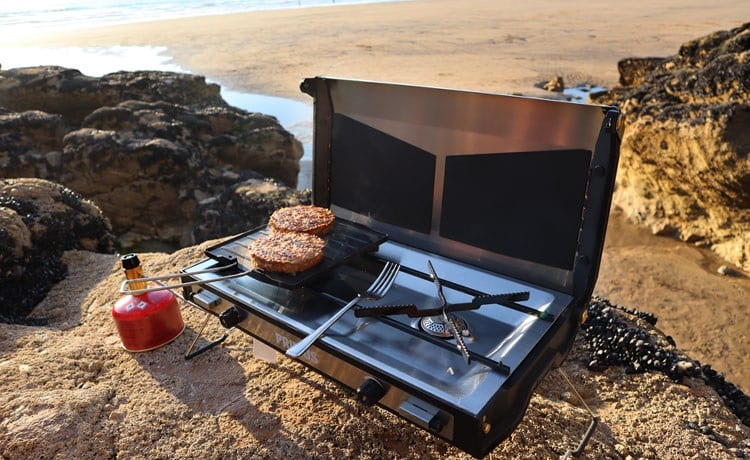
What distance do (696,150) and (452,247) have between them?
5.67m

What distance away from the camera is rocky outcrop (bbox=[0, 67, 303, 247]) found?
6934 millimetres

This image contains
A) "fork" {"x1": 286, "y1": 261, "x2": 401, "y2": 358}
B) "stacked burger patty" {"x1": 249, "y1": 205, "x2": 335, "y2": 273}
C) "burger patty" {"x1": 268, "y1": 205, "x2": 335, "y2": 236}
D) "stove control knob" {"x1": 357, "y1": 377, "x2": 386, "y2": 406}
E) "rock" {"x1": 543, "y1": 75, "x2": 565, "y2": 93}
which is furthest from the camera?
"rock" {"x1": 543, "y1": 75, "x2": 565, "y2": 93}

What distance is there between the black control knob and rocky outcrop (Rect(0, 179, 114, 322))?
2623 mm

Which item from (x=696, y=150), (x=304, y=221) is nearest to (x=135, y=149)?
(x=304, y=221)

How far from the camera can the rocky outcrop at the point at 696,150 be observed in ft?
21.3

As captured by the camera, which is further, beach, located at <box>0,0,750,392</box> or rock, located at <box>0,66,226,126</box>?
rock, located at <box>0,66,226,126</box>

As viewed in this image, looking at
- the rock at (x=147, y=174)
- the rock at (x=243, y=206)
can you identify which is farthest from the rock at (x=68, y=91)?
the rock at (x=243, y=206)

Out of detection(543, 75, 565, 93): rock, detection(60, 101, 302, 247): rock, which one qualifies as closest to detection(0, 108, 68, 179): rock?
detection(60, 101, 302, 247): rock

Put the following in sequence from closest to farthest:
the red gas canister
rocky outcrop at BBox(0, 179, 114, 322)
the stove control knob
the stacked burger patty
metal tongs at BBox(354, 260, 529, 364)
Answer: the stove control knob → metal tongs at BBox(354, 260, 529, 364) → the stacked burger patty → the red gas canister → rocky outcrop at BBox(0, 179, 114, 322)

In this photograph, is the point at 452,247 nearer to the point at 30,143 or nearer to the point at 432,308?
the point at 432,308

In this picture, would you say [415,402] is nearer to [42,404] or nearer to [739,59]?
[42,404]

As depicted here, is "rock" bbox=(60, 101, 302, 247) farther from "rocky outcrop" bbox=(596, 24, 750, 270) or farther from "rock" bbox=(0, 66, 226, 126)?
"rocky outcrop" bbox=(596, 24, 750, 270)

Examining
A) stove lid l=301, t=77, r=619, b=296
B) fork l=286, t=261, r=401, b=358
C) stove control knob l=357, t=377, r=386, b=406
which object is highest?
stove lid l=301, t=77, r=619, b=296

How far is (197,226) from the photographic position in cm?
642
